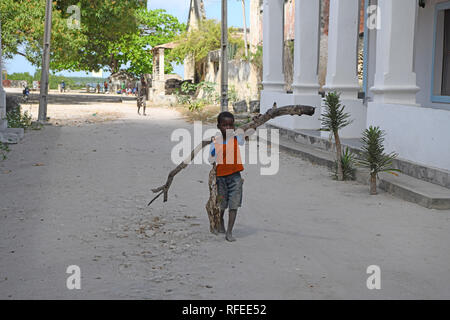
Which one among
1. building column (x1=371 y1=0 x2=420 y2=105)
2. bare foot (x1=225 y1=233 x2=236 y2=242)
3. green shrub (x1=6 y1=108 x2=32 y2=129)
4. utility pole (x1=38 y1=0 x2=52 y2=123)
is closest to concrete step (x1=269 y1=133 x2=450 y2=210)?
building column (x1=371 y1=0 x2=420 y2=105)

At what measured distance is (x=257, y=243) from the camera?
17.5ft

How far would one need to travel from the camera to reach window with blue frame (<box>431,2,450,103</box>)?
11398 mm

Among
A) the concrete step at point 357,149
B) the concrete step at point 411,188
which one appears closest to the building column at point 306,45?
the concrete step at point 357,149

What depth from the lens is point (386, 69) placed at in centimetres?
886

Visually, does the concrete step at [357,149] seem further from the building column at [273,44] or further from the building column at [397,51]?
the building column at [273,44]

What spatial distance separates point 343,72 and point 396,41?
247cm

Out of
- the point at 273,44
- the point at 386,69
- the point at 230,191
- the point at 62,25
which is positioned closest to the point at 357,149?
the point at 386,69

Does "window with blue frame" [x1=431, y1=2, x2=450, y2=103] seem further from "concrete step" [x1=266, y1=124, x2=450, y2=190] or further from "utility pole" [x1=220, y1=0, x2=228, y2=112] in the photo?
"utility pole" [x1=220, y1=0, x2=228, y2=112]

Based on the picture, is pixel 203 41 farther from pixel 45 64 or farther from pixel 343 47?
pixel 343 47

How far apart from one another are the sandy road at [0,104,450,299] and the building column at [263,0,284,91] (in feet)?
21.2

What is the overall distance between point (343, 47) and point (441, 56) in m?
2.14

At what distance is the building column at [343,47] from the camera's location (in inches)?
433

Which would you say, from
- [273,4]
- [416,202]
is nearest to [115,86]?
[273,4]
